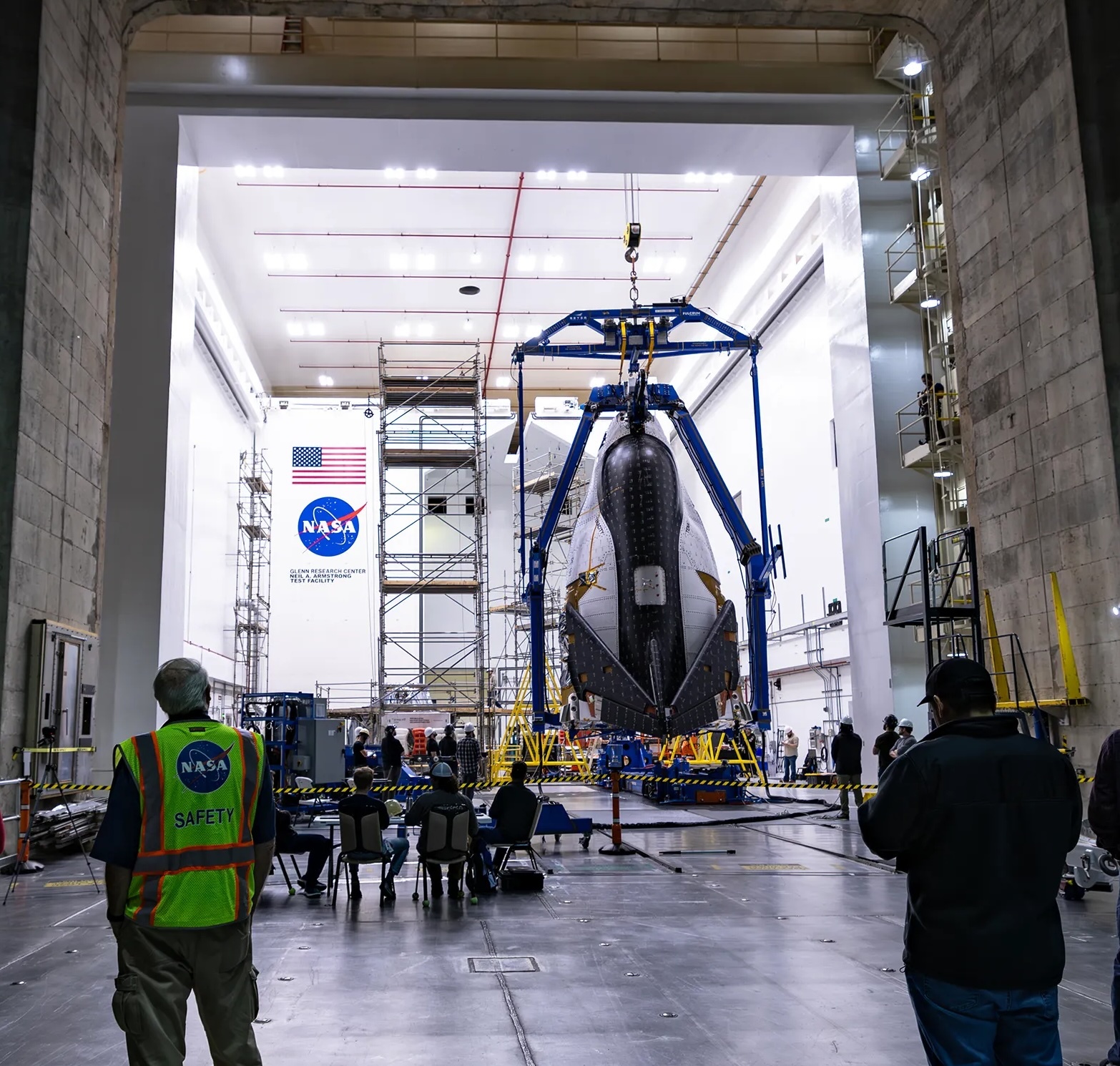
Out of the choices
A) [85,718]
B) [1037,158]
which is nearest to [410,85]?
[1037,158]

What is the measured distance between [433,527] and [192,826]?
34062 mm

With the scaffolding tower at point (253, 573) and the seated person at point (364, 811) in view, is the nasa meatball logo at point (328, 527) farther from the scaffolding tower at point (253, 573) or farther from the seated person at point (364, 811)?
the seated person at point (364, 811)

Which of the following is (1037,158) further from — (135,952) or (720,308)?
(720,308)

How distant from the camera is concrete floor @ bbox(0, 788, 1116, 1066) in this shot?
474cm

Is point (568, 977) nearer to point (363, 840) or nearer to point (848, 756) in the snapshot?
point (363, 840)

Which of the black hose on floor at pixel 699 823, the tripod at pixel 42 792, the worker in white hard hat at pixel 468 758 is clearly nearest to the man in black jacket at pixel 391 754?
the worker in white hard hat at pixel 468 758

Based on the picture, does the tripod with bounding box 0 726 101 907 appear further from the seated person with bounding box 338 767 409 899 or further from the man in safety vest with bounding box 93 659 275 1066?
the man in safety vest with bounding box 93 659 275 1066

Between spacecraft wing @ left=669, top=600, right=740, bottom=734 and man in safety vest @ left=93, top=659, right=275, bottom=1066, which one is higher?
spacecraft wing @ left=669, top=600, right=740, bottom=734

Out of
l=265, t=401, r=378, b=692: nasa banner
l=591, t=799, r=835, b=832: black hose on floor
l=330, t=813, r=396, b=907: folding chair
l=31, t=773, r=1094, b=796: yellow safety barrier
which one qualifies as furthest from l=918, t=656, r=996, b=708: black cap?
l=265, t=401, r=378, b=692: nasa banner

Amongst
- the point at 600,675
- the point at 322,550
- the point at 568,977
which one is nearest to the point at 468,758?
the point at 600,675

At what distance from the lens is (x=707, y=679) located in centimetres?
1349

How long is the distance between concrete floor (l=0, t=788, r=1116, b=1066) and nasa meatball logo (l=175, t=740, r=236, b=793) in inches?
72.2

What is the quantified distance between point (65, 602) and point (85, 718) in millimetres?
1461

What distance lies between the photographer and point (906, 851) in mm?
2977
